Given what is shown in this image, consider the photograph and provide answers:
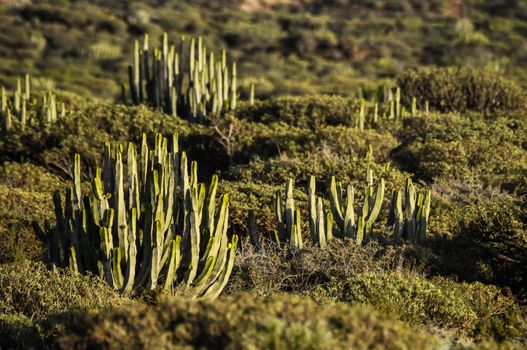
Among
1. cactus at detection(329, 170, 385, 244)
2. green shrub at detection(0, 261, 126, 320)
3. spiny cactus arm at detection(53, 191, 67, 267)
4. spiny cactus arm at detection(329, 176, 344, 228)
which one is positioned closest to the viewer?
green shrub at detection(0, 261, 126, 320)

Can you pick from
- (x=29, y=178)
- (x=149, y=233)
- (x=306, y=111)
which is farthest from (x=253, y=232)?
(x=306, y=111)

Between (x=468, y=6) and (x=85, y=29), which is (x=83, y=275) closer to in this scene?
(x=85, y=29)

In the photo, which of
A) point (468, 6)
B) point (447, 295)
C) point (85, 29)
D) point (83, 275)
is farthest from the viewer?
point (468, 6)

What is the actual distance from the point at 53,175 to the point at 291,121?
4.82m

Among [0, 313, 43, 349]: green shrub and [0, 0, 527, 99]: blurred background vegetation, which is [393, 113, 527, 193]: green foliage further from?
[0, 0, 527, 99]: blurred background vegetation

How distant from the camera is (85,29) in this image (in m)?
40.7

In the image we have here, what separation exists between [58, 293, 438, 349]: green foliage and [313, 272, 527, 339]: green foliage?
4.92 ft

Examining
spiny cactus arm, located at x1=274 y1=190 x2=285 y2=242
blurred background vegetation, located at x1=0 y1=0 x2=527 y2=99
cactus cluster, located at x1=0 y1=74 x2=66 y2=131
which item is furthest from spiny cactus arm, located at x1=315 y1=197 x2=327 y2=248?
blurred background vegetation, located at x1=0 y1=0 x2=527 y2=99

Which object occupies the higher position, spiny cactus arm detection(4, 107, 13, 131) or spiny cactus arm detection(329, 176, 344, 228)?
spiny cactus arm detection(329, 176, 344, 228)

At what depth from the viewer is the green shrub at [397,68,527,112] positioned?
1708cm

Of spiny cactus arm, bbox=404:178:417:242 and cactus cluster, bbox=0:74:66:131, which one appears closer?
spiny cactus arm, bbox=404:178:417:242

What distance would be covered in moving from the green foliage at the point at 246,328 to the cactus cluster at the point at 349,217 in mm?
3101

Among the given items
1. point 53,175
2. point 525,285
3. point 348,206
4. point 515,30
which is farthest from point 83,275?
point 515,30

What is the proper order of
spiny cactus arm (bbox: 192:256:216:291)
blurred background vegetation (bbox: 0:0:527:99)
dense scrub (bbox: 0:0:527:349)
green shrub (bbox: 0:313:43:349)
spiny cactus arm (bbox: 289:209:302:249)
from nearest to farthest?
1. dense scrub (bbox: 0:0:527:349)
2. green shrub (bbox: 0:313:43:349)
3. spiny cactus arm (bbox: 192:256:216:291)
4. spiny cactus arm (bbox: 289:209:302:249)
5. blurred background vegetation (bbox: 0:0:527:99)
